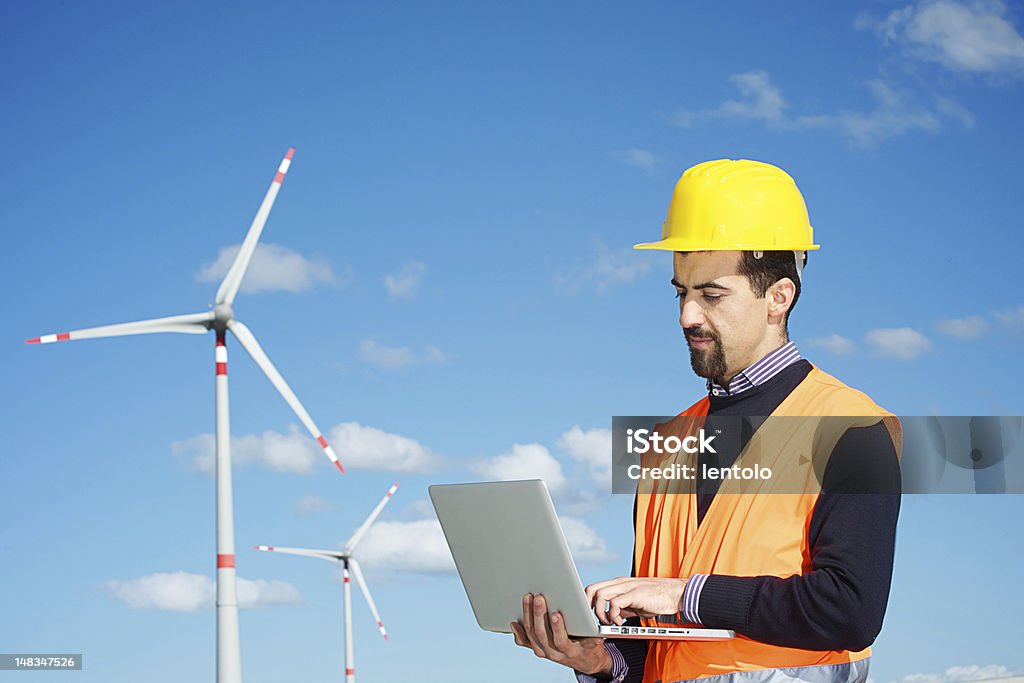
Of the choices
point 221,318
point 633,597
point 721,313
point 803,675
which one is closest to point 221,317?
point 221,318

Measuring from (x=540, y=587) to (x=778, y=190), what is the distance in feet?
5.45

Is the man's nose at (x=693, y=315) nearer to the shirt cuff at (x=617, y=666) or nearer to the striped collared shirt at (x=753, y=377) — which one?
the striped collared shirt at (x=753, y=377)

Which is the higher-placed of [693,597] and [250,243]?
[250,243]

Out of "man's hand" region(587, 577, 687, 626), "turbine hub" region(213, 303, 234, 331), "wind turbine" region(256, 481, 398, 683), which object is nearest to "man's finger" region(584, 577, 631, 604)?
"man's hand" region(587, 577, 687, 626)

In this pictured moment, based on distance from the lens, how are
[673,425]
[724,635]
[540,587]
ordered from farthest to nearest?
[673,425], [540,587], [724,635]

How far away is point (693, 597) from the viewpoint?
4.26 meters

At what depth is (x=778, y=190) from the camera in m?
4.70

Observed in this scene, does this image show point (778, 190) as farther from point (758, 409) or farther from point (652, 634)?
point (652, 634)

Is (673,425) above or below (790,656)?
above

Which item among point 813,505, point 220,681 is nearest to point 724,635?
point 813,505

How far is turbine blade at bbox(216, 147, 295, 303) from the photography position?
21.3 meters

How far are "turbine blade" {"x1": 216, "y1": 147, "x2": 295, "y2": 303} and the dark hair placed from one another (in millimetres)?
17267

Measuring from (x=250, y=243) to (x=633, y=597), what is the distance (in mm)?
18604

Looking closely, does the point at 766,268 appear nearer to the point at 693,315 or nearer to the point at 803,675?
the point at 693,315
